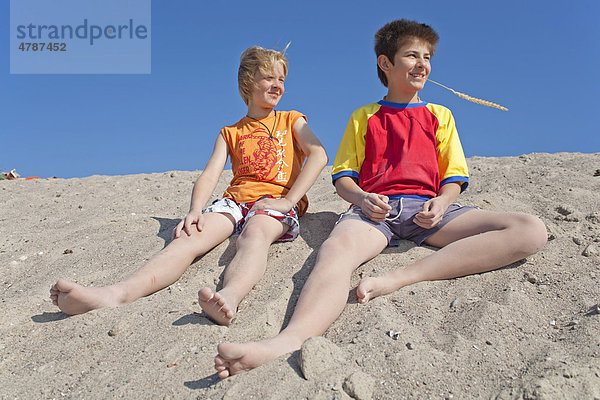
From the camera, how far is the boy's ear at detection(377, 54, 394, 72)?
3295mm

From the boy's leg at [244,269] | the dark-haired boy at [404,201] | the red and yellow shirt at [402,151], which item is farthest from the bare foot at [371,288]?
the red and yellow shirt at [402,151]

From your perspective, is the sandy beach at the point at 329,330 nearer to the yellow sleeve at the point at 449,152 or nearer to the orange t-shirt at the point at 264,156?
the orange t-shirt at the point at 264,156

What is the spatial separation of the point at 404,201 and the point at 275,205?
83cm

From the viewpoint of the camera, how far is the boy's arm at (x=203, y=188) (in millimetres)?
3190

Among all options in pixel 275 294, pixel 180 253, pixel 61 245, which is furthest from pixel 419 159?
pixel 61 245

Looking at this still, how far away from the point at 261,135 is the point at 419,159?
1.18 meters

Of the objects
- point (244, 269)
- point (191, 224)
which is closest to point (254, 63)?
point (191, 224)

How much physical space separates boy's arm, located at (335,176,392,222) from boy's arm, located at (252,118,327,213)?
295 millimetres

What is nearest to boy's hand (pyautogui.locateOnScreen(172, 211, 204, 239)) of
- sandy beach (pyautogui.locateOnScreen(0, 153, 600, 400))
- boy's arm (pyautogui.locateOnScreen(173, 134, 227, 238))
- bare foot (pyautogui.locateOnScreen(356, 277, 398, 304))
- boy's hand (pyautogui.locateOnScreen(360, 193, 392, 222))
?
boy's arm (pyautogui.locateOnScreen(173, 134, 227, 238))

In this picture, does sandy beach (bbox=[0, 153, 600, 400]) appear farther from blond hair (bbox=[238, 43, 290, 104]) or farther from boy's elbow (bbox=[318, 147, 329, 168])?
blond hair (bbox=[238, 43, 290, 104])

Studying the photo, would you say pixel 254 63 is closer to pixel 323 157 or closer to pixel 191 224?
pixel 323 157

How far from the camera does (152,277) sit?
2.82 metres

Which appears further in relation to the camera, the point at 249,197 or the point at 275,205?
the point at 249,197

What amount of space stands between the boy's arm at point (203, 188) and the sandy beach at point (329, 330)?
Answer: 26 centimetres
